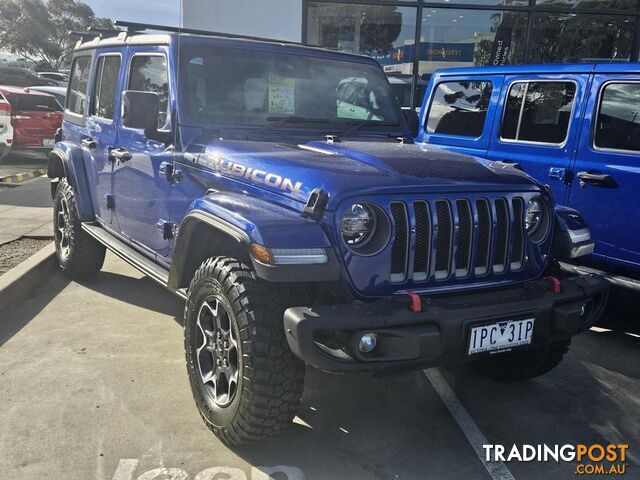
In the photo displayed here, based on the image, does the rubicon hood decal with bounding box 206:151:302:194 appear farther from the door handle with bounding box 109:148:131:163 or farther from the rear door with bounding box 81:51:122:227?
the rear door with bounding box 81:51:122:227

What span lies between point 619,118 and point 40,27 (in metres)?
57.5

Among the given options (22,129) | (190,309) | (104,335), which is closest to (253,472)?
(190,309)

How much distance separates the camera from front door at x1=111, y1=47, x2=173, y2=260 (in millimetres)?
3768

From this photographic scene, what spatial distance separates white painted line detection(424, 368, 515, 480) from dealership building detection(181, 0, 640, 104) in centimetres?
774

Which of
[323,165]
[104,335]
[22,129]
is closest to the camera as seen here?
[323,165]

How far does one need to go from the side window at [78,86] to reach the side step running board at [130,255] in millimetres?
1100

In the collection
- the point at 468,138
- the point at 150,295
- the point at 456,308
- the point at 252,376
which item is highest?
the point at 468,138

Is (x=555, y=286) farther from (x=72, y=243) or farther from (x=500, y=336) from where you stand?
(x=72, y=243)

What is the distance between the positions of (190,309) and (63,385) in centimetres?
105

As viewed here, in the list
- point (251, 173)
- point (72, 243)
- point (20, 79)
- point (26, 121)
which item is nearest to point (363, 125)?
point (251, 173)

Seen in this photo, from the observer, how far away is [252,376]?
2.65m

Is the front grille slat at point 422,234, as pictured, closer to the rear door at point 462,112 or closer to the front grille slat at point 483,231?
the front grille slat at point 483,231

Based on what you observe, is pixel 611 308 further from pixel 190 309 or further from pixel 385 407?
pixel 190 309

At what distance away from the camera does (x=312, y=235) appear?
256 centimetres
